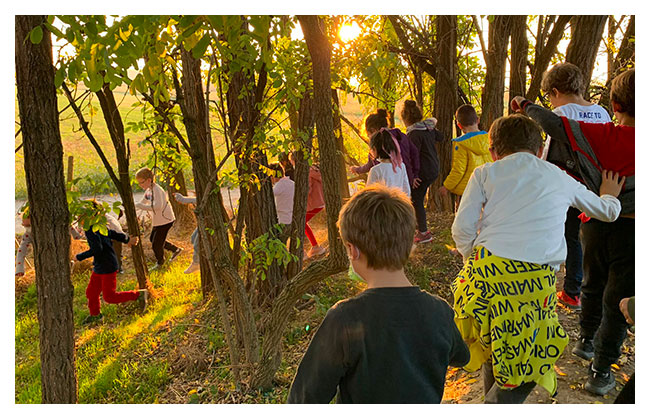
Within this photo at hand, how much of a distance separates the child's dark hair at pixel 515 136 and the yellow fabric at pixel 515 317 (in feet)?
1.83

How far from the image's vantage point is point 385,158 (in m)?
5.08

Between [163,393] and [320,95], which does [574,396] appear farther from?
[163,393]

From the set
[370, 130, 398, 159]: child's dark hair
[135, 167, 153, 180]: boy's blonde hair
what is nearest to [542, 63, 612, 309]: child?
[370, 130, 398, 159]: child's dark hair

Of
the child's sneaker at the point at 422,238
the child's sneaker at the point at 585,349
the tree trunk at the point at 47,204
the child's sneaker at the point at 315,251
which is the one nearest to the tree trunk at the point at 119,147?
the child's sneaker at the point at 315,251

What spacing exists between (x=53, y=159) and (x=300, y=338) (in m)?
3.45

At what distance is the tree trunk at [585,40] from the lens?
210 inches

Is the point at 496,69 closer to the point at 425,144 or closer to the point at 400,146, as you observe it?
the point at 425,144

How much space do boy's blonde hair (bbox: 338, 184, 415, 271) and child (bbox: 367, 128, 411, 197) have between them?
10.7ft

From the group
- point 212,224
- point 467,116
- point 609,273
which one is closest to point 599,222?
point 609,273

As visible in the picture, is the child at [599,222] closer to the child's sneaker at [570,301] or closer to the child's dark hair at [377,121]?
the child's sneaker at [570,301]

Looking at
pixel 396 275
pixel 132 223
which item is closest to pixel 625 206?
pixel 396 275

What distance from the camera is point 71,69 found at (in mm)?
2230

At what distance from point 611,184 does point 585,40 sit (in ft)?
11.0

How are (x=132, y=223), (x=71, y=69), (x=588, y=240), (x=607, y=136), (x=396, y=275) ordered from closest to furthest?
(x=396, y=275) → (x=71, y=69) → (x=607, y=136) → (x=588, y=240) → (x=132, y=223)
